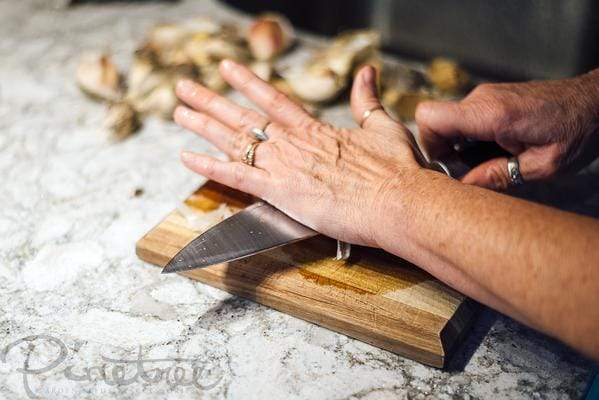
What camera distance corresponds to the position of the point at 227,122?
1.17 metres

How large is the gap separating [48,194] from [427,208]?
0.75 meters

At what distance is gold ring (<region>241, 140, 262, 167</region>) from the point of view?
1.07m

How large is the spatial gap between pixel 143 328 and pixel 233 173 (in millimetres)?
266

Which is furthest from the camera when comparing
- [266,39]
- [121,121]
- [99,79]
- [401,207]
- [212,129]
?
[266,39]

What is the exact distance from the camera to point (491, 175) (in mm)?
1100

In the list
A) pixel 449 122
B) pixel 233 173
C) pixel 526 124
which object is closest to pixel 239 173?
pixel 233 173

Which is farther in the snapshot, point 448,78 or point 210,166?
point 448,78

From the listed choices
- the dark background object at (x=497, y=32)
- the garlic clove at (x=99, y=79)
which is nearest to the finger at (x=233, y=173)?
the garlic clove at (x=99, y=79)

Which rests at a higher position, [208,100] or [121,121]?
[208,100]

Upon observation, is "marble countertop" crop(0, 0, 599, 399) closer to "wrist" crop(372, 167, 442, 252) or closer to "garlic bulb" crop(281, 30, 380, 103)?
"wrist" crop(372, 167, 442, 252)

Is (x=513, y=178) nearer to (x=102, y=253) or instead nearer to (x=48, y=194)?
(x=102, y=253)

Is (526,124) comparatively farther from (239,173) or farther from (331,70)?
(331,70)

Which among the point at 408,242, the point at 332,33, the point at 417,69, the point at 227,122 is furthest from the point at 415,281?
the point at 332,33

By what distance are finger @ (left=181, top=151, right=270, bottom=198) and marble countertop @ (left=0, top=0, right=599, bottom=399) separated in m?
0.17
